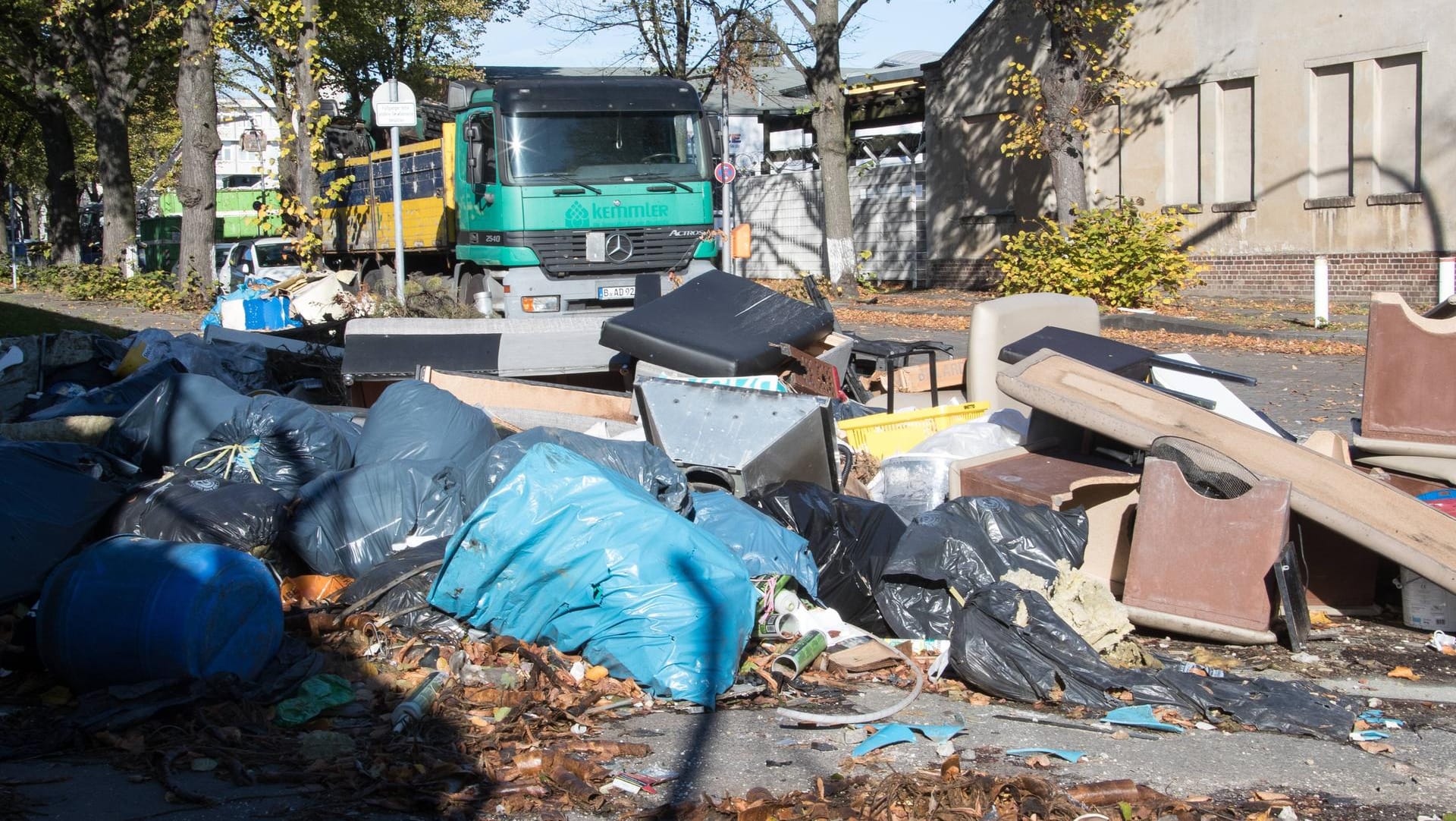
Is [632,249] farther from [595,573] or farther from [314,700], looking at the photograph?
[314,700]

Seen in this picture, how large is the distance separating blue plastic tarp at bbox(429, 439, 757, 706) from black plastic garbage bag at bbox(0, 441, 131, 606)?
154cm

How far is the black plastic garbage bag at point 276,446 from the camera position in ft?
18.8

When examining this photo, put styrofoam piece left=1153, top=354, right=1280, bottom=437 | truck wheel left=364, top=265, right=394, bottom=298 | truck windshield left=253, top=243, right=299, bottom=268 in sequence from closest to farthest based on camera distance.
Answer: styrofoam piece left=1153, top=354, right=1280, bottom=437, truck wheel left=364, top=265, right=394, bottom=298, truck windshield left=253, top=243, right=299, bottom=268

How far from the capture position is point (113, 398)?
7367 mm

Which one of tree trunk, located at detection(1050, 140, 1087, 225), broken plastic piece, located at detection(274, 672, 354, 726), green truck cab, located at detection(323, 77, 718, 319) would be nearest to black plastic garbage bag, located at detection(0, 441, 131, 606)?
broken plastic piece, located at detection(274, 672, 354, 726)

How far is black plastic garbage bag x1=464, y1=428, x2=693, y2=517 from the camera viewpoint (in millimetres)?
5207

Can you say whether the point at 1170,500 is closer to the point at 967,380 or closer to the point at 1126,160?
the point at 967,380

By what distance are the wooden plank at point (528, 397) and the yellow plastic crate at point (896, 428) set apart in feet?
4.67

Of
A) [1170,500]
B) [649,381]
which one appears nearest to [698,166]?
→ [649,381]

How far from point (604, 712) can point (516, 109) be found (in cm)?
880

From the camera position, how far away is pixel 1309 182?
17.4 metres

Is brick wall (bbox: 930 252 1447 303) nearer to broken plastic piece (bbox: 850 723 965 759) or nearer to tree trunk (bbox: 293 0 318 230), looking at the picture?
tree trunk (bbox: 293 0 318 230)

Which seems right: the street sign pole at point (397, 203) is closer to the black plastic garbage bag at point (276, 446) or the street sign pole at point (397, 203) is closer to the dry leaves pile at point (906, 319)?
the dry leaves pile at point (906, 319)

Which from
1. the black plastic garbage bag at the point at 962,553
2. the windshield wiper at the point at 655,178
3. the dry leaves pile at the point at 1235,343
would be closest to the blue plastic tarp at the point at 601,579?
the black plastic garbage bag at the point at 962,553
